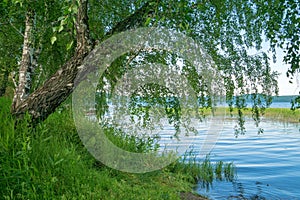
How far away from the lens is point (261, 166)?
11.7 metres

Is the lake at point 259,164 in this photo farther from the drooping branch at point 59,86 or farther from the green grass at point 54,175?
the drooping branch at point 59,86

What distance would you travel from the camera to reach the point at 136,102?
6.99 metres

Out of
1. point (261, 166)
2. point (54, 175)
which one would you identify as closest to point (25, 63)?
point (54, 175)

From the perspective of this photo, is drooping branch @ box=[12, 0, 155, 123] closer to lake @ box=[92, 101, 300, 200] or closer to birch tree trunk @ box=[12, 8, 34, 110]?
birch tree trunk @ box=[12, 8, 34, 110]

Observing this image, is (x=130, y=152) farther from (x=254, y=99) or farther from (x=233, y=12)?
(x=233, y=12)

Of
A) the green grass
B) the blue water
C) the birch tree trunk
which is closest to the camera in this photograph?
the green grass

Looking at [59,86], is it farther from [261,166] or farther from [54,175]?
[261,166]

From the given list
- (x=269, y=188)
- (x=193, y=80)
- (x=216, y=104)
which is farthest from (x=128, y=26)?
(x=269, y=188)

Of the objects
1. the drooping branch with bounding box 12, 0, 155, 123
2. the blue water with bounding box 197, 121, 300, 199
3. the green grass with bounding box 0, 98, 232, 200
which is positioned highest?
the drooping branch with bounding box 12, 0, 155, 123

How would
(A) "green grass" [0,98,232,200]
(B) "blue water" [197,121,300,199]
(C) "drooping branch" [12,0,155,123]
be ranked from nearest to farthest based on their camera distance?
(A) "green grass" [0,98,232,200], (C) "drooping branch" [12,0,155,123], (B) "blue water" [197,121,300,199]

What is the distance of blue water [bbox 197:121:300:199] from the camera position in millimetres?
7980

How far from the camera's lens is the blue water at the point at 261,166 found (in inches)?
314

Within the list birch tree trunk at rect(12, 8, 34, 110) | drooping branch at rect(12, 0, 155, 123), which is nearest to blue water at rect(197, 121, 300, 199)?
drooping branch at rect(12, 0, 155, 123)

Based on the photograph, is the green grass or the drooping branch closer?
the green grass
